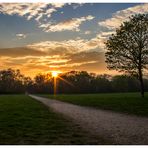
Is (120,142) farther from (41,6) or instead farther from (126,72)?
(126,72)

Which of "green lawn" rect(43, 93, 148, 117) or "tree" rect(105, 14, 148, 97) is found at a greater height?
"tree" rect(105, 14, 148, 97)

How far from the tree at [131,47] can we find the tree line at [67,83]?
87007 millimetres

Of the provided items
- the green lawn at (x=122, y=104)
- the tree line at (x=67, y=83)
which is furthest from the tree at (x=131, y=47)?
the tree line at (x=67, y=83)

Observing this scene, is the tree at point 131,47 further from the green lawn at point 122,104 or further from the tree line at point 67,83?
the tree line at point 67,83

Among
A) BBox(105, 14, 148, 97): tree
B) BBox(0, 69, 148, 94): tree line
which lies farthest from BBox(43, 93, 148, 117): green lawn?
BBox(0, 69, 148, 94): tree line

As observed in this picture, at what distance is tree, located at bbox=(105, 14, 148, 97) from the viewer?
47.8m

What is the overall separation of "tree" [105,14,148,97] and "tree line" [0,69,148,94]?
87.0 meters

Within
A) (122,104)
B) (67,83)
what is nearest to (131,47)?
(122,104)

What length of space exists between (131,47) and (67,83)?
110m

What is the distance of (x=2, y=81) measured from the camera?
Answer: 156375mm

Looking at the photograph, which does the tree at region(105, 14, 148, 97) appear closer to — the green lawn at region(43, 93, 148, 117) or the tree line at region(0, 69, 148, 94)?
the green lawn at region(43, 93, 148, 117)

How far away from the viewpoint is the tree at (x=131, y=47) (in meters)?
47.8

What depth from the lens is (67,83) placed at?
157375 mm

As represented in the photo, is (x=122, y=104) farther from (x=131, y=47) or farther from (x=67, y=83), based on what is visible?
(x=67, y=83)
